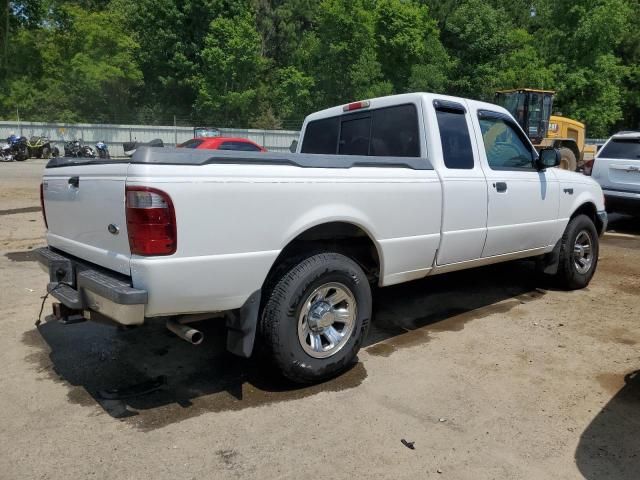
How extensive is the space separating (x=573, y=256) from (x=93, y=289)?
5059 mm

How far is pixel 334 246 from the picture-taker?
13.3 feet

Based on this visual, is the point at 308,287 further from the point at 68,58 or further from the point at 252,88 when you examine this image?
the point at 68,58

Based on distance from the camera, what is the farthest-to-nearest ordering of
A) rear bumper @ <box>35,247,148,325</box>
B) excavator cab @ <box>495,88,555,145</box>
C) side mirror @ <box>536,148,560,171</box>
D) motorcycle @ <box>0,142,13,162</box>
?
motorcycle @ <box>0,142,13,162</box> → excavator cab @ <box>495,88,555,145</box> → side mirror @ <box>536,148,560,171</box> → rear bumper @ <box>35,247,148,325</box>

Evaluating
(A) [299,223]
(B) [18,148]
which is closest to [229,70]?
(B) [18,148]

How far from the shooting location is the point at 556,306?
18.7 ft

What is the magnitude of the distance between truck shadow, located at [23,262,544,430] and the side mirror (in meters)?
1.47

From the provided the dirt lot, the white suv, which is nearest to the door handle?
the dirt lot

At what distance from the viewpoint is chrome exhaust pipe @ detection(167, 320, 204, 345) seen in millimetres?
3240

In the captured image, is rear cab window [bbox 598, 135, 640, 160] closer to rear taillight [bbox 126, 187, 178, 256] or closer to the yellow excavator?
the yellow excavator

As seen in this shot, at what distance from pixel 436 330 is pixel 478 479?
2.23m

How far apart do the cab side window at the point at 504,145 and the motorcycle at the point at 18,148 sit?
97.7 ft

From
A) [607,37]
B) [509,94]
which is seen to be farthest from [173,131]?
[607,37]

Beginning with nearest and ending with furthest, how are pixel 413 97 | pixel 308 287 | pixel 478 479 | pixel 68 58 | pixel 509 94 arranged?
1. pixel 478 479
2. pixel 308 287
3. pixel 413 97
4. pixel 509 94
5. pixel 68 58

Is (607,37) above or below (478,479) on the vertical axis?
above
